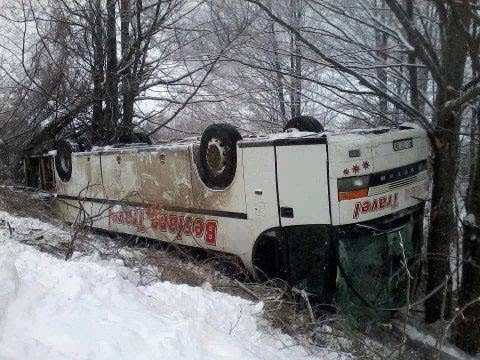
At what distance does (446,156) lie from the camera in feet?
17.6

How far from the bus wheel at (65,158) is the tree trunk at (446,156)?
6308 mm

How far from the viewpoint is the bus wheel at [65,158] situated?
873 centimetres

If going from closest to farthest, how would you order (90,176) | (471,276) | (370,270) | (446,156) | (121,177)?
(370,270), (471,276), (446,156), (121,177), (90,176)

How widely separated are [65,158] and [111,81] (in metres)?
3.47

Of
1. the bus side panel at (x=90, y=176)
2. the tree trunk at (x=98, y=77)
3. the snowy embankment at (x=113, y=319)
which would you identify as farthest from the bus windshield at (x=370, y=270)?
the tree trunk at (x=98, y=77)

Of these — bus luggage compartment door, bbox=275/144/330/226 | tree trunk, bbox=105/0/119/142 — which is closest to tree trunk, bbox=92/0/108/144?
tree trunk, bbox=105/0/119/142

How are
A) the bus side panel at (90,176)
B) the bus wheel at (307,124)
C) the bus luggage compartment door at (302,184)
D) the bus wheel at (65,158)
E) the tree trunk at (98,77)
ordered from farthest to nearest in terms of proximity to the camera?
the tree trunk at (98,77) → the bus wheel at (65,158) → the bus side panel at (90,176) → the bus wheel at (307,124) → the bus luggage compartment door at (302,184)

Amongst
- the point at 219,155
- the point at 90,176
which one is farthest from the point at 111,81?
the point at 219,155

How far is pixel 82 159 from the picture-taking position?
8.17 m

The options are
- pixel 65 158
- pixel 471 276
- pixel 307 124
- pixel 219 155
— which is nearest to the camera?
pixel 471 276

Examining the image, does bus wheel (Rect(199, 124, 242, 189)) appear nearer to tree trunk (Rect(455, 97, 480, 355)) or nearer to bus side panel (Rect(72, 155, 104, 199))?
bus side panel (Rect(72, 155, 104, 199))

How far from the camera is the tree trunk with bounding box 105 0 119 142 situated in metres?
11.6

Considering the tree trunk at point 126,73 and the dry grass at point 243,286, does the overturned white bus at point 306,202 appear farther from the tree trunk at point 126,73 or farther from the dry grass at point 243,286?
the tree trunk at point 126,73

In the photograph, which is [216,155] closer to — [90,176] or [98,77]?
[90,176]
